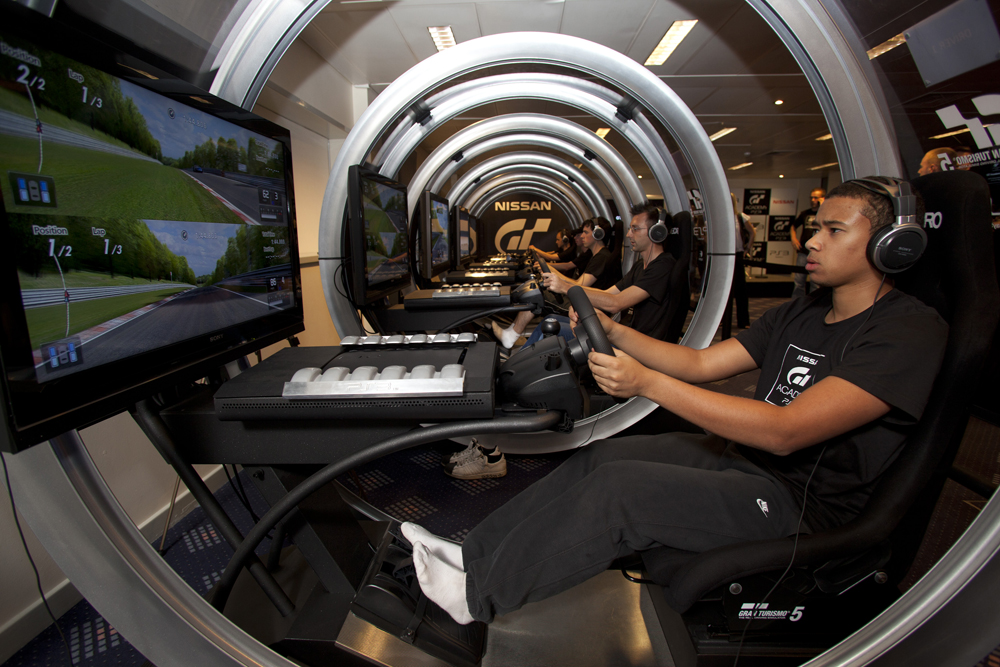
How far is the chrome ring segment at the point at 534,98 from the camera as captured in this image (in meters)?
3.01

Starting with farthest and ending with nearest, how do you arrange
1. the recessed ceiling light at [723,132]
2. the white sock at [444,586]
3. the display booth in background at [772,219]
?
the display booth in background at [772,219]
the recessed ceiling light at [723,132]
the white sock at [444,586]

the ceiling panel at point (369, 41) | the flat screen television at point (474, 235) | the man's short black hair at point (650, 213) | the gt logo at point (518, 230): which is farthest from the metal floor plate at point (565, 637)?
the gt logo at point (518, 230)

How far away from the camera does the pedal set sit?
1276 millimetres

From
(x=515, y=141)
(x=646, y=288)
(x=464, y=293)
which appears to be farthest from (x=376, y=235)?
(x=515, y=141)

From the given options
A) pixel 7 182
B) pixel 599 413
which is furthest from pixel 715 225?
pixel 7 182

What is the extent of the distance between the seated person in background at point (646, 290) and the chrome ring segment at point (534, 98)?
0.72 metres

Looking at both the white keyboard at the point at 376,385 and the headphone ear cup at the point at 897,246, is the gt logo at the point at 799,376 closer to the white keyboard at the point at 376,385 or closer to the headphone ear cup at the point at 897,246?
the headphone ear cup at the point at 897,246

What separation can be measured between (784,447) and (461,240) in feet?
16.2

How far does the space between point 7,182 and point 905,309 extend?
5.90 ft

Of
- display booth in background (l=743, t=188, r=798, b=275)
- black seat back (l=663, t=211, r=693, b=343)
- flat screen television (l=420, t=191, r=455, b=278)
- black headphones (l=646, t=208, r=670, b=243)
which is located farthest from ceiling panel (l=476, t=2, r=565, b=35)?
display booth in background (l=743, t=188, r=798, b=275)

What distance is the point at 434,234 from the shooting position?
3.81 metres

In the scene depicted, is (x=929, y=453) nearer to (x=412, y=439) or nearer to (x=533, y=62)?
(x=412, y=439)

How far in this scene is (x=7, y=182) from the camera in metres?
0.65

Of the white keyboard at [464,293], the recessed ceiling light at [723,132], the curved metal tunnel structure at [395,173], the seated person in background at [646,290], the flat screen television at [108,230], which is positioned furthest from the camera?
the recessed ceiling light at [723,132]
